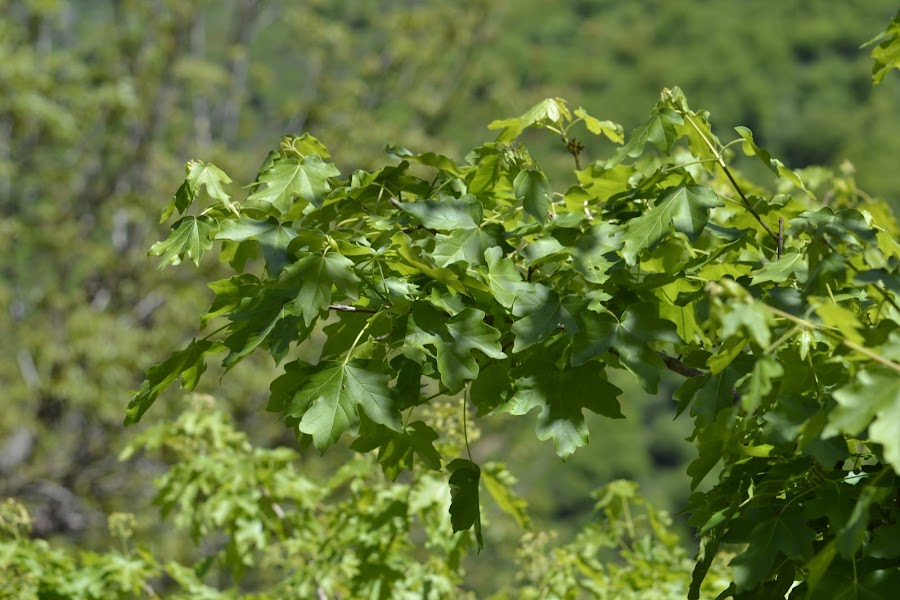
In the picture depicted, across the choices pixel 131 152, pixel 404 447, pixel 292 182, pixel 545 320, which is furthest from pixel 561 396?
pixel 131 152

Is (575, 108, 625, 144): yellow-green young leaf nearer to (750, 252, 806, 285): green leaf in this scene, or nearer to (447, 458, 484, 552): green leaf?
(750, 252, 806, 285): green leaf

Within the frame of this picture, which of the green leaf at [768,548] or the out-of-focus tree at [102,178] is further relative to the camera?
the out-of-focus tree at [102,178]

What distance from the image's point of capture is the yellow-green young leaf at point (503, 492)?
8.07ft

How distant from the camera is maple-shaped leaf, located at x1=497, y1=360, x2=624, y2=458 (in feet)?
4.76

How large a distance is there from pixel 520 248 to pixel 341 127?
40.3ft

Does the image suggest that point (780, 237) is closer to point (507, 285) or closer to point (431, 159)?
point (507, 285)

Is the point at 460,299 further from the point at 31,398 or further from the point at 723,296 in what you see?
the point at 31,398

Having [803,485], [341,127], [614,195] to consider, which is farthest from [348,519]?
[341,127]

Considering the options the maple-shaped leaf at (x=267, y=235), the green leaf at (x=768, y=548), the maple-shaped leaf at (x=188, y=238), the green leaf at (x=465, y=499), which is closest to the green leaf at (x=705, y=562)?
the green leaf at (x=768, y=548)

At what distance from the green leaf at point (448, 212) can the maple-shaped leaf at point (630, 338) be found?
272 millimetres

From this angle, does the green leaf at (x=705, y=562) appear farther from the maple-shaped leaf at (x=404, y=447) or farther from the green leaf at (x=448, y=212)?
the green leaf at (x=448, y=212)

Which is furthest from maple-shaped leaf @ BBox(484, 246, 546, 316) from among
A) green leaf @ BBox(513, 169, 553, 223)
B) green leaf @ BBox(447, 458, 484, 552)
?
green leaf @ BBox(447, 458, 484, 552)

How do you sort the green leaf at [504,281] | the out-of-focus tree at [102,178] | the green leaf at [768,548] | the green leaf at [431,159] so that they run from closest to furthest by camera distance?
the green leaf at [768,548], the green leaf at [504,281], the green leaf at [431,159], the out-of-focus tree at [102,178]

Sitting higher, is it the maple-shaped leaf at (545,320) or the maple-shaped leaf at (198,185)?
the maple-shaped leaf at (198,185)
